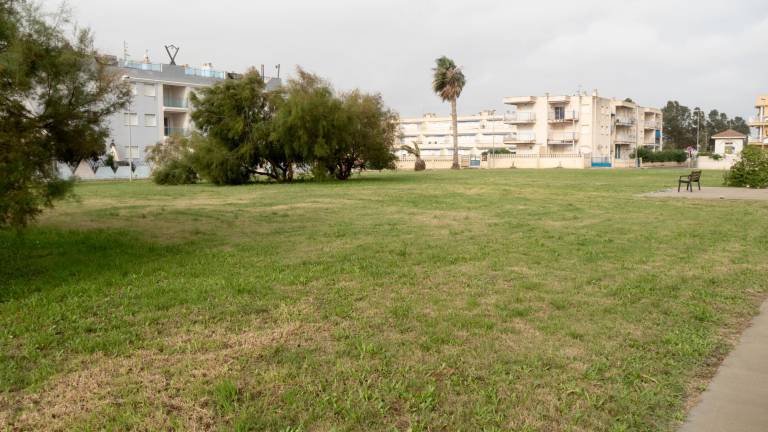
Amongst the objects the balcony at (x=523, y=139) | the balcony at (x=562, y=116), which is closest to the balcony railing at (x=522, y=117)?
the balcony at (x=523, y=139)

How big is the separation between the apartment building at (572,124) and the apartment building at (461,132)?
1822 cm

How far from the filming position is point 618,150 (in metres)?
97.2

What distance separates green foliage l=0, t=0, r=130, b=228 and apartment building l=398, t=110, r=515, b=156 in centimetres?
10494

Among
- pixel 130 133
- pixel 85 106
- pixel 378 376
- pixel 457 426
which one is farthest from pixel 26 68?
pixel 130 133

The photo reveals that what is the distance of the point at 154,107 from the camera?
58875mm

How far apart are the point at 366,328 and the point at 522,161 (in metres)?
77.9

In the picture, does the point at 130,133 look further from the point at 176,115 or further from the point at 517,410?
the point at 517,410

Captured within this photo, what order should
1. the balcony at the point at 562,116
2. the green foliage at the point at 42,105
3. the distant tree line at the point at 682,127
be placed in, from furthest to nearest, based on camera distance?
the distant tree line at the point at 682,127
the balcony at the point at 562,116
the green foliage at the point at 42,105

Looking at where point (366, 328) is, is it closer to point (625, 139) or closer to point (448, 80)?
point (448, 80)

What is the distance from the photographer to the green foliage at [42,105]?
7215 millimetres

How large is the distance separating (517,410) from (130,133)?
179 ft

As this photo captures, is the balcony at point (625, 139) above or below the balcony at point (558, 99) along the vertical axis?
below

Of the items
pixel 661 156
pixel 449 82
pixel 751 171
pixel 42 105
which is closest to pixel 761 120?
pixel 661 156

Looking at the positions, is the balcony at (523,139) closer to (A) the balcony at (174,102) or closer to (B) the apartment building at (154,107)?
(B) the apartment building at (154,107)
